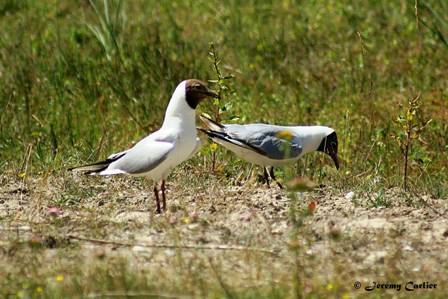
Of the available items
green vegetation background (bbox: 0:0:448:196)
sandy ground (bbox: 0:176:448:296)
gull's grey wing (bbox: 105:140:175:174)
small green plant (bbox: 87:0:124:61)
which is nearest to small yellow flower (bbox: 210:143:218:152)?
green vegetation background (bbox: 0:0:448:196)

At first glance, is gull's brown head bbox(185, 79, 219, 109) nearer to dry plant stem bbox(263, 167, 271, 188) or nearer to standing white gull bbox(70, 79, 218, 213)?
standing white gull bbox(70, 79, 218, 213)

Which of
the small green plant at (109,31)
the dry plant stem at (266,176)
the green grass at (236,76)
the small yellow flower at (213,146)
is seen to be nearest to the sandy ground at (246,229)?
the dry plant stem at (266,176)

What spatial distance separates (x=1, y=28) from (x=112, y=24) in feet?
6.76

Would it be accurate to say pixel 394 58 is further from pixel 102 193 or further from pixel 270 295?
pixel 270 295

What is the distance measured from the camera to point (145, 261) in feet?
17.7

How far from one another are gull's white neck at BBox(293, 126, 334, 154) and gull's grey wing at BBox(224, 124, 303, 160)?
11cm

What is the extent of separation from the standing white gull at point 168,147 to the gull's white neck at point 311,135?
1.10 m

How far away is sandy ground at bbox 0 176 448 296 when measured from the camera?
5.29 meters

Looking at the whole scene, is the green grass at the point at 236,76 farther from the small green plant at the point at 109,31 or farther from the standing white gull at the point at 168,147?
the standing white gull at the point at 168,147

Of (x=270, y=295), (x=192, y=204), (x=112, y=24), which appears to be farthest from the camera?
(x=112, y=24)

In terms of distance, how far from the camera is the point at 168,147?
20.2 ft

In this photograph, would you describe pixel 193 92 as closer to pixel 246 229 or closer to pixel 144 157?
pixel 144 157

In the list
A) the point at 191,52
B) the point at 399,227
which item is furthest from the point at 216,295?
the point at 191,52

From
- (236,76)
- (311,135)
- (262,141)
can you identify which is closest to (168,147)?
(262,141)
